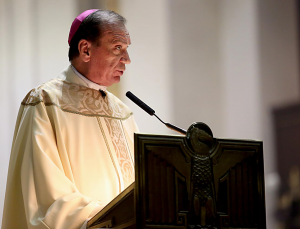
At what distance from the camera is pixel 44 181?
2699mm

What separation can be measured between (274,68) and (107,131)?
2.87m

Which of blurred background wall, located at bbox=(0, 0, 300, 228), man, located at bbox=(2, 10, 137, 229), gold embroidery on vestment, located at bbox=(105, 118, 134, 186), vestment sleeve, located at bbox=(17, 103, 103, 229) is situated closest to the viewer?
vestment sleeve, located at bbox=(17, 103, 103, 229)

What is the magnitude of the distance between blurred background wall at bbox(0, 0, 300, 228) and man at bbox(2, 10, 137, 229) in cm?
162

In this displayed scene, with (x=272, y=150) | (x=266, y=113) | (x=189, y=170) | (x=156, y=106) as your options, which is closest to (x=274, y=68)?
(x=266, y=113)

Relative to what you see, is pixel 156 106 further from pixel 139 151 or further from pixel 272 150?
pixel 139 151

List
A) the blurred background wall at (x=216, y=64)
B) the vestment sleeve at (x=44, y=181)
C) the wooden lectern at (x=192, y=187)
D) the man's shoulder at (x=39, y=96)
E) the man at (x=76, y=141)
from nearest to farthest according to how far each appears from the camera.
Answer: the wooden lectern at (x=192, y=187) < the vestment sleeve at (x=44, y=181) < the man at (x=76, y=141) < the man's shoulder at (x=39, y=96) < the blurred background wall at (x=216, y=64)

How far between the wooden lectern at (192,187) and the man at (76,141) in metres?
0.35

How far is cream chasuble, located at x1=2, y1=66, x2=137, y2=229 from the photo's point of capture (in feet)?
8.65

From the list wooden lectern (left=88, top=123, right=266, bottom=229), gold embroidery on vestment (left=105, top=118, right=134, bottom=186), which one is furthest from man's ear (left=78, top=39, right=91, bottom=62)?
wooden lectern (left=88, top=123, right=266, bottom=229)

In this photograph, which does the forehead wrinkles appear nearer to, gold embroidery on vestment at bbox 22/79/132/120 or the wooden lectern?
gold embroidery on vestment at bbox 22/79/132/120

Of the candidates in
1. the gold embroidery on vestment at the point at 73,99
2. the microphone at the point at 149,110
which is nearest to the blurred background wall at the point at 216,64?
the gold embroidery on vestment at the point at 73,99

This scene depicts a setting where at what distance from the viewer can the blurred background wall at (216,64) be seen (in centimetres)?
528

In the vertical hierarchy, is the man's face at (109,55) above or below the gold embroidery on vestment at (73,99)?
above

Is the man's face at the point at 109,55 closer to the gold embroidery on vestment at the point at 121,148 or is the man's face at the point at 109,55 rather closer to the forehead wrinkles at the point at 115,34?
the forehead wrinkles at the point at 115,34
